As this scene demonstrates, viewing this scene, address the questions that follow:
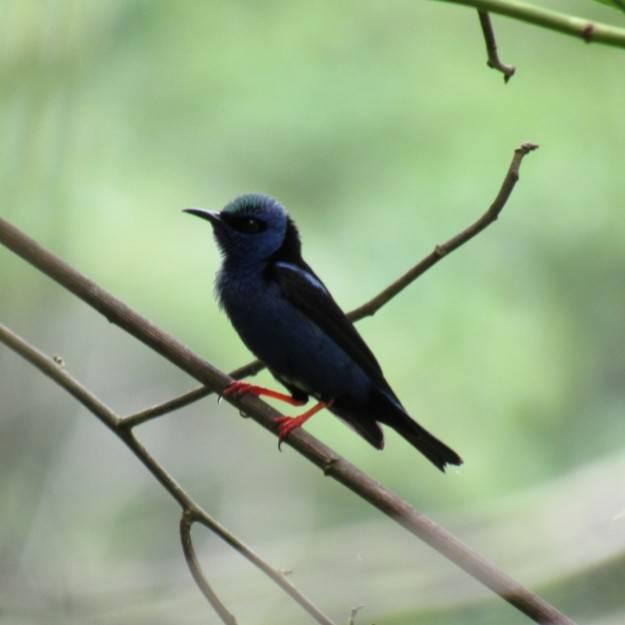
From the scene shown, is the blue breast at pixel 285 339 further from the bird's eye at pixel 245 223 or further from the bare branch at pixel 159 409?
the bare branch at pixel 159 409

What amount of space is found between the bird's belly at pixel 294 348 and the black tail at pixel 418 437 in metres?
0.11

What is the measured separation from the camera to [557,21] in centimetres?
168

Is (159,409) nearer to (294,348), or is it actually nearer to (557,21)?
(294,348)

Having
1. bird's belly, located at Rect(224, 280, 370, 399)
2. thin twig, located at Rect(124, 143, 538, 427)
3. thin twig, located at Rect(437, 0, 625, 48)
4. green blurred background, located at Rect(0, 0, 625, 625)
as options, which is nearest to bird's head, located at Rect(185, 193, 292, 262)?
bird's belly, located at Rect(224, 280, 370, 399)

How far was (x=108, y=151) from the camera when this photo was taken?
20.3 ft

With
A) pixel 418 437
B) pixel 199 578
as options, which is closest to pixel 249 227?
pixel 418 437

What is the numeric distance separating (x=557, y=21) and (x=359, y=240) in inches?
167

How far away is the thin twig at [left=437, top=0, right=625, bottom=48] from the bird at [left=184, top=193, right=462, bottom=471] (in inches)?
85.1

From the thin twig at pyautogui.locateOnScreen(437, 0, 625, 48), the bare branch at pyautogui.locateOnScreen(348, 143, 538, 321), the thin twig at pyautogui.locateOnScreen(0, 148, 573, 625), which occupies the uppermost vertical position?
the thin twig at pyautogui.locateOnScreen(437, 0, 625, 48)

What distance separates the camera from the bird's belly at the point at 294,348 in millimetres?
3809

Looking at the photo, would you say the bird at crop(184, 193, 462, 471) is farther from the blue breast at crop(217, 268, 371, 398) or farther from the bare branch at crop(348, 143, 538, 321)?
the bare branch at crop(348, 143, 538, 321)

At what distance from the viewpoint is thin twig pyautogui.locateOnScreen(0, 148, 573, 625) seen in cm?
233

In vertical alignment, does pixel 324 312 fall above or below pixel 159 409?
below

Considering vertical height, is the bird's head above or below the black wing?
above
